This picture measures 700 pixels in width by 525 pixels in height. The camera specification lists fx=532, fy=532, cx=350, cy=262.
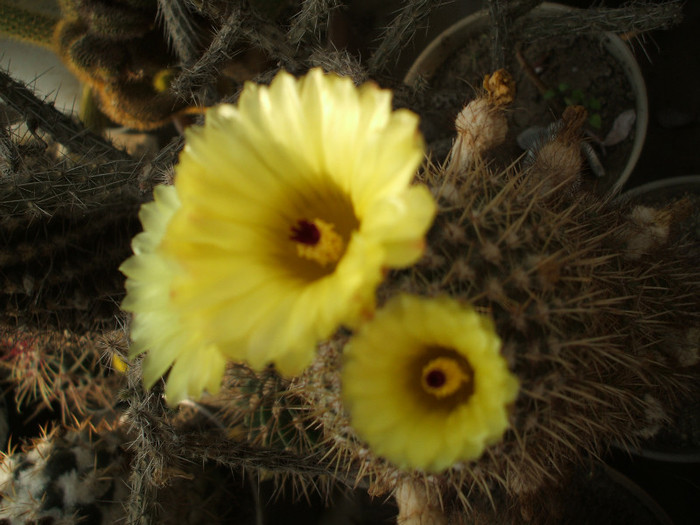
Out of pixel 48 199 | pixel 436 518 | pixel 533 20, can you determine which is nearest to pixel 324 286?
pixel 436 518

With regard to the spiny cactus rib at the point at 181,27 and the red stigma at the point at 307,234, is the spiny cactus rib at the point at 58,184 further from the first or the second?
the red stigma at the point at 307,234

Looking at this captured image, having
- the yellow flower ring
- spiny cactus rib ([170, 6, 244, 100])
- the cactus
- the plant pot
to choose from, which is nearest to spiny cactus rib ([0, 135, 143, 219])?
the cactus

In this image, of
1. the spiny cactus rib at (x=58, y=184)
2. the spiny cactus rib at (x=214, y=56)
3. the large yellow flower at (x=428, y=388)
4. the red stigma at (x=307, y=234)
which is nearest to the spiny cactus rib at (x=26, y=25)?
the spiny cactus rib at (x=58, y=184)

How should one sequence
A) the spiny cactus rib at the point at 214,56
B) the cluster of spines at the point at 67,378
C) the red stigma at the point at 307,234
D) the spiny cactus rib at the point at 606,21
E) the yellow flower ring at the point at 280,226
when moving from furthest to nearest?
the cluster of spines at the point at 67,378
the spiny cactus rib at the point at 606,21
the spiny cactus rib at the point at 214,56
the red stigma at the point at 307,234
the yellow flower ring at the point at 280,226

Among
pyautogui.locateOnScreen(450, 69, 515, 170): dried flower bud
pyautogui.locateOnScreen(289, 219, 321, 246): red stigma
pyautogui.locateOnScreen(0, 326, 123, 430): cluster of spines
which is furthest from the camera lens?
pyautogui.locateOnScreen(0, 326, 123, 430): cluster of spines

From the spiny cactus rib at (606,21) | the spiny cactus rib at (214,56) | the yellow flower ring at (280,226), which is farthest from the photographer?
the spiny cactus rib at (606,21)

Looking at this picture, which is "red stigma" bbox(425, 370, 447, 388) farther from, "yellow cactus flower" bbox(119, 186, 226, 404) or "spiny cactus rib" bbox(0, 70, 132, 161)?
"spiny cactus rib" bbox(0, 70, 132, 161)
